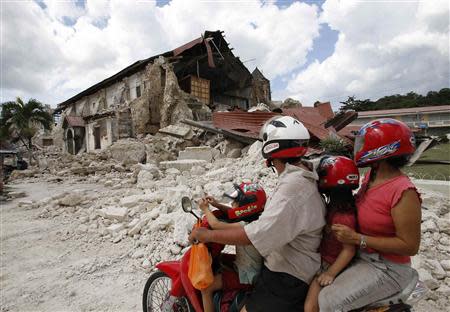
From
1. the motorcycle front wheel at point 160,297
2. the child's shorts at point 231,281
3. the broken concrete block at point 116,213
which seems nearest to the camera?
the child's shorts at point 231,281

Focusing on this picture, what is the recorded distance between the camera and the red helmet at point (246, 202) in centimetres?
186

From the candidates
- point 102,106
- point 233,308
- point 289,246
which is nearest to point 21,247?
point 233,308

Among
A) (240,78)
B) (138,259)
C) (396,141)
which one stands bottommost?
(138,259)

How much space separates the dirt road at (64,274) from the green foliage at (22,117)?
24617mm

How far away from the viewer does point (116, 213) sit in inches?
240

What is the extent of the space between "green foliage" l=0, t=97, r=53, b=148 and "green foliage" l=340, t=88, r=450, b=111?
43.7 metres

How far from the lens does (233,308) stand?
197 cm

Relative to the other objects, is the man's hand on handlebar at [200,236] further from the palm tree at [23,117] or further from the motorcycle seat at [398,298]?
the palm tree at [23,117]

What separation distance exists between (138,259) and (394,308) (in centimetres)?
389

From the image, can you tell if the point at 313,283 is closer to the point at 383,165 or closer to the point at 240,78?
the point at 383,165

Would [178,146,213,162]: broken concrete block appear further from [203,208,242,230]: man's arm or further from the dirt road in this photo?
[203,208,242,230]: man's arm

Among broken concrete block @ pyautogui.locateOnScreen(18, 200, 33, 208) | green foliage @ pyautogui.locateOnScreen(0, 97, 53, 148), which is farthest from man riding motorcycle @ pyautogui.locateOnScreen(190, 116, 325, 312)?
green foliage @ pyautogui.locateOnScreen(0, 97, 53, 148)

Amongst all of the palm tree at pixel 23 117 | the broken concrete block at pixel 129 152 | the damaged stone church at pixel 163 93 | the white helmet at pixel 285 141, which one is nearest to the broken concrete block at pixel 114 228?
the white helmet at pixel 285 141

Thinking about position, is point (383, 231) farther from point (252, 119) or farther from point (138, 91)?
point (138, 91)
